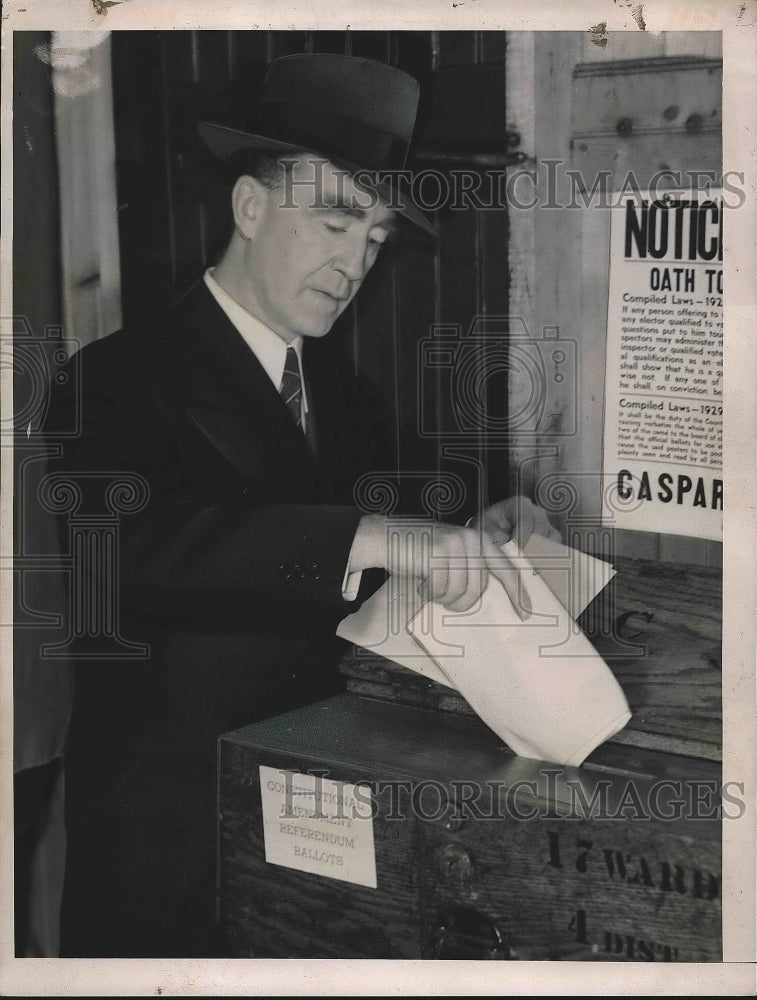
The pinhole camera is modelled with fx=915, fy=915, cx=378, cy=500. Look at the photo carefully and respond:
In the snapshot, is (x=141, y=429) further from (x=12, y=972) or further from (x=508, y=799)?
(x=12, y=972)

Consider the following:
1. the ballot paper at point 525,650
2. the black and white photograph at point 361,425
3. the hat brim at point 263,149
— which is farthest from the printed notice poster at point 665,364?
the hat brim at point 263,149

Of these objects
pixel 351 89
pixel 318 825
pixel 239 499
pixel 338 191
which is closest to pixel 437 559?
pixel 239 499

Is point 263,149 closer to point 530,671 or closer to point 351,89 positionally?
point 351,89

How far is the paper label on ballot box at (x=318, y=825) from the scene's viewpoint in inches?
42.1

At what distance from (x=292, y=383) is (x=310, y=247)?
165 mm

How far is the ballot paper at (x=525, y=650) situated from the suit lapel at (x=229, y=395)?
0.65 feet

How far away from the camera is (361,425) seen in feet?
3.69

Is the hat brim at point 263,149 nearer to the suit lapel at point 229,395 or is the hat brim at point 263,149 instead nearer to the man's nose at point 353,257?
the man's nose at point 353,257

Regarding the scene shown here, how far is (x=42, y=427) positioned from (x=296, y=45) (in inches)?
22.0

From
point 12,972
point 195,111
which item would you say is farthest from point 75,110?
point 12,972

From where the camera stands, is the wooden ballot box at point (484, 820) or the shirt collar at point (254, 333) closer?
the wooden ballot box at point (484, 820)

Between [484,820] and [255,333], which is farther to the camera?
[255,333]

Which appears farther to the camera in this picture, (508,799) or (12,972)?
(12,972)

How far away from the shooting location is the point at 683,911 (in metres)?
1.02
